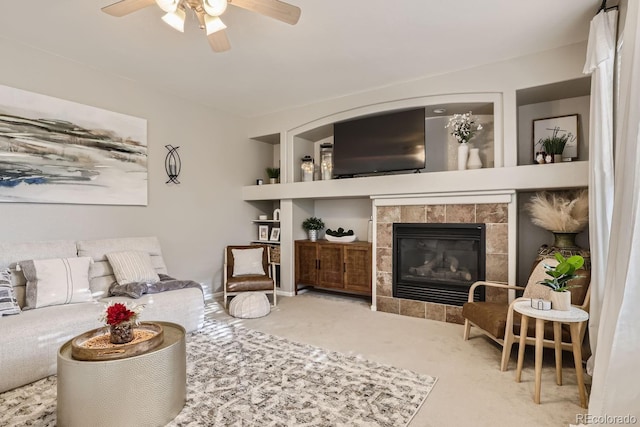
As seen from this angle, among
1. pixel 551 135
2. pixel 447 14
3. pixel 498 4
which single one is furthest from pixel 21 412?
pixel 551 135

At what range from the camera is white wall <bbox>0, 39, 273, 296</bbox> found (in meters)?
3.36

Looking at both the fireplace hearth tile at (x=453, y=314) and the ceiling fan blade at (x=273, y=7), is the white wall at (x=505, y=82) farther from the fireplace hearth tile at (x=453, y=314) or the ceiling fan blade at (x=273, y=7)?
the ceiling fan blade at (x=273, y=7)

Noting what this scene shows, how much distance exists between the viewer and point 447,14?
276cm

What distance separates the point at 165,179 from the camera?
14.7 ft

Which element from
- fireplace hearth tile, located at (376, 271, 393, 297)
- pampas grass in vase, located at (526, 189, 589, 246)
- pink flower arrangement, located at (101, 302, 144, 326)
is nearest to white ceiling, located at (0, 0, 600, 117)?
pampas grass in vase, located at (526, 189, 589, 246)

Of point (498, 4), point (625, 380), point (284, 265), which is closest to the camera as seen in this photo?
point (625, 380)

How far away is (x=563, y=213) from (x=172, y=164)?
454cm

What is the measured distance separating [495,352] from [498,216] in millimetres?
1428

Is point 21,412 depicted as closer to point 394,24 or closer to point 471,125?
point 394,24

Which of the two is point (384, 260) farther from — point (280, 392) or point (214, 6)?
point (214, 6)

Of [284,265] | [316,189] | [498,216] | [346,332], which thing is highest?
[316,189]

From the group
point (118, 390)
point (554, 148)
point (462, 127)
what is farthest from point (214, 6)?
point (554, 148)

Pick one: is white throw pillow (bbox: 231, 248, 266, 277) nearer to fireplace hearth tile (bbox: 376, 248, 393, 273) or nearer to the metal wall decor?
the metal wall decor

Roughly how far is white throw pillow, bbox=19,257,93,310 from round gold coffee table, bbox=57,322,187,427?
1174 mm
